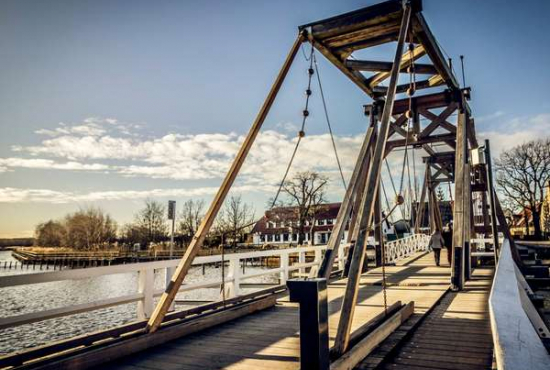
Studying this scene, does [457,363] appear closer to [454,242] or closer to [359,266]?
[359,266]

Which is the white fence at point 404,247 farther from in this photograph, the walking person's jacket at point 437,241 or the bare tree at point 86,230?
the bare tree at point 86,230

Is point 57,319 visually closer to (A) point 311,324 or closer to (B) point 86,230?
(A) point 311,324

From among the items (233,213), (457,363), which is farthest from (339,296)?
(233,213)

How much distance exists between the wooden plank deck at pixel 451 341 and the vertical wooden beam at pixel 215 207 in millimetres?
2462

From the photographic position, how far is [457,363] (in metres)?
3.43

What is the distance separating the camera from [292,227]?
50.8 metres

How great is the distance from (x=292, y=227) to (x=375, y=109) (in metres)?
42.3

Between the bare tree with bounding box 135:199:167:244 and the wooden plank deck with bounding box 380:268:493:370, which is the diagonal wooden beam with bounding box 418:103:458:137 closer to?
the wooden plank deck with bounding box 380:268:493:370

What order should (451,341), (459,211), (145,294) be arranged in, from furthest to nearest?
(459,211)
(145,294)
(451,341)

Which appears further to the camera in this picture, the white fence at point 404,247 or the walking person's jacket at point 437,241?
the white fence at point 404,247

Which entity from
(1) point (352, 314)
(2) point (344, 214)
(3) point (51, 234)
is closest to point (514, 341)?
(1) point (352, 314)

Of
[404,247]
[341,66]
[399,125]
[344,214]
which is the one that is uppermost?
[341,66]

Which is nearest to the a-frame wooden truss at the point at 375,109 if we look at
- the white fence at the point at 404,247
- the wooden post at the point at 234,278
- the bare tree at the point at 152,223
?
the wooden post at the point at 234,278

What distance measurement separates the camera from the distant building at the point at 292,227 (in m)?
51.6
